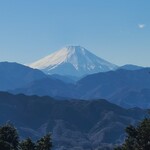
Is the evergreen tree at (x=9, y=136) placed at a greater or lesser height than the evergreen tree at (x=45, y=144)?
greater

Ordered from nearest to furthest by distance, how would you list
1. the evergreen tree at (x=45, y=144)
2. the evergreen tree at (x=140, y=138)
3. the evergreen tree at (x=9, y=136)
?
1. the evergreen tree at (x=140, y=138)
2. the evergreen tree at (x=45, y=144)
3. the evergreen tree at (x=9, y=136)

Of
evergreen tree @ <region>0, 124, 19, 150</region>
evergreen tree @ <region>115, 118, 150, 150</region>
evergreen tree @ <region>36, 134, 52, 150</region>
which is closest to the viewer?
evergreen tree @ <region>115, 118, 150, 150</region>

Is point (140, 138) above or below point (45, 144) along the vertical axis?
above

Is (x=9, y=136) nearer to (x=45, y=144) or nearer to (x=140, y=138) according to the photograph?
(x=45, y=144)

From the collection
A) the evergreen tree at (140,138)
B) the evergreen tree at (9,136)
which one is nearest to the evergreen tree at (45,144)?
the evergreen tree at (9,136)

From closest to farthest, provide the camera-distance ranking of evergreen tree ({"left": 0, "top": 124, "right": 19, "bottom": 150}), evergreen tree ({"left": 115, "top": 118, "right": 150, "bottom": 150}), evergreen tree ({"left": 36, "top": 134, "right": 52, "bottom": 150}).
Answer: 1. evergreen tree ({"left": 115, "top": 118, "right": 150, "bottom": 150})
2. evergreen tree ({"left": 36, "top": 134, "right": 52, "bottom": 150})
3. evergreen tree ({"left": 0, "top": 124, "right": 19, "bottom": 150})

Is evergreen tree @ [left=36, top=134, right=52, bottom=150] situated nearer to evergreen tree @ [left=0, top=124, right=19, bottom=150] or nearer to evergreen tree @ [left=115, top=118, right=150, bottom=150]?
evergreen tree @ [left=0, top=124, right=19, bottom=150]

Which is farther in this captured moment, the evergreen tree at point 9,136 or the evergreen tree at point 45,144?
the evergreen tree at point 9,136

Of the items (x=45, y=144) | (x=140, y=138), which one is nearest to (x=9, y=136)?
(x=45, y=144)

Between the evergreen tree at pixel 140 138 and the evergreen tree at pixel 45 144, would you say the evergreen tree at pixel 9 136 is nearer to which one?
the evergreen tree at pixel 45 144

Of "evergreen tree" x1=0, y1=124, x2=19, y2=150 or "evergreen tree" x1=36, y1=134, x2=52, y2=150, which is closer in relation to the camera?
"evergreen tree" x1=36, y1=134, x2=52, y2=150

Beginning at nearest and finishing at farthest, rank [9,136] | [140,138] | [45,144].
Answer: [45,144]
[9,136]
[140,138]

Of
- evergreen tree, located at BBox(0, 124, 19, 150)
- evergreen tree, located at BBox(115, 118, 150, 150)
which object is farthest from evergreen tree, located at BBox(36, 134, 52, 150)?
evergreen tree, located at BBox(115, 118, 150, 150)

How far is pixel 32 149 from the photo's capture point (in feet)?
196
